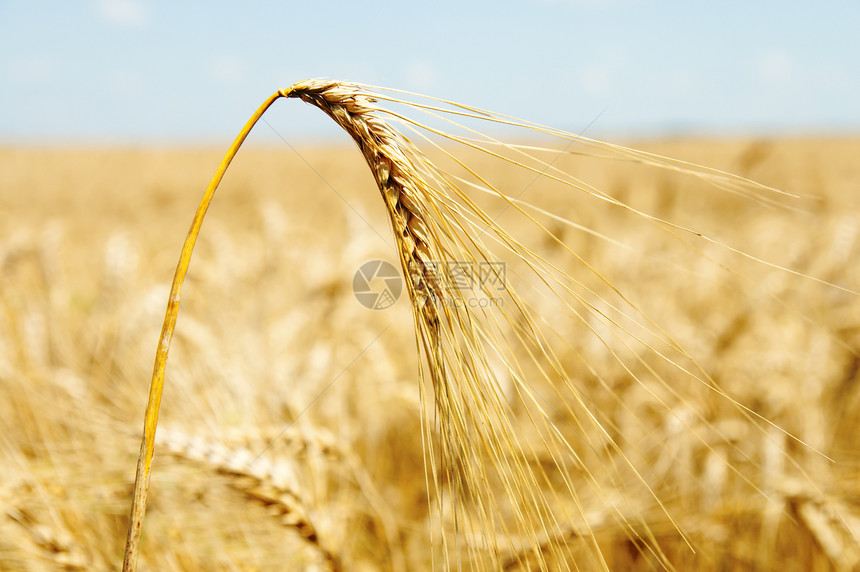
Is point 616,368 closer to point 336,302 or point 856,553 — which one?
point 856,553

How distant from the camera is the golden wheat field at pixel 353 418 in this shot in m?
0.91

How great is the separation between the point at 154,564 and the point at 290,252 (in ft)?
6.33

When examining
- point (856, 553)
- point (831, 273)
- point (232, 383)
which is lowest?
point (856, 553)

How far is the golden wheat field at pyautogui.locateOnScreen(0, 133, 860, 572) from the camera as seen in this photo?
0.91 meters

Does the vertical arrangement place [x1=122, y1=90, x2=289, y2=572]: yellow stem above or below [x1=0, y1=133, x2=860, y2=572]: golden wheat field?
above

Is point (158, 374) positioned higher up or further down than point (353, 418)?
higher up

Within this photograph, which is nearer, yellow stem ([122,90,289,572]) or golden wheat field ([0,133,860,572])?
yellow stem ([122,90,289,572])

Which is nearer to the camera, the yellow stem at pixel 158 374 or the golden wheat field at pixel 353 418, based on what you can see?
the yellow stem at pixel 158 374

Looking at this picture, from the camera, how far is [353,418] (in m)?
1.86

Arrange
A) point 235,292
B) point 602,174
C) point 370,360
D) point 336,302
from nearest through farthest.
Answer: point 370,360
point 336,302
point 235,292
point 602,174

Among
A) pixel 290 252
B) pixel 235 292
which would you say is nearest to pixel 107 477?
pixel 235 292

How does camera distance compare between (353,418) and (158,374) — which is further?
(353,418)

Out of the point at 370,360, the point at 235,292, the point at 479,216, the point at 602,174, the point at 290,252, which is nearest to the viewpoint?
the point at 479,216

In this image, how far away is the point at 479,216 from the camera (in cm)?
52
